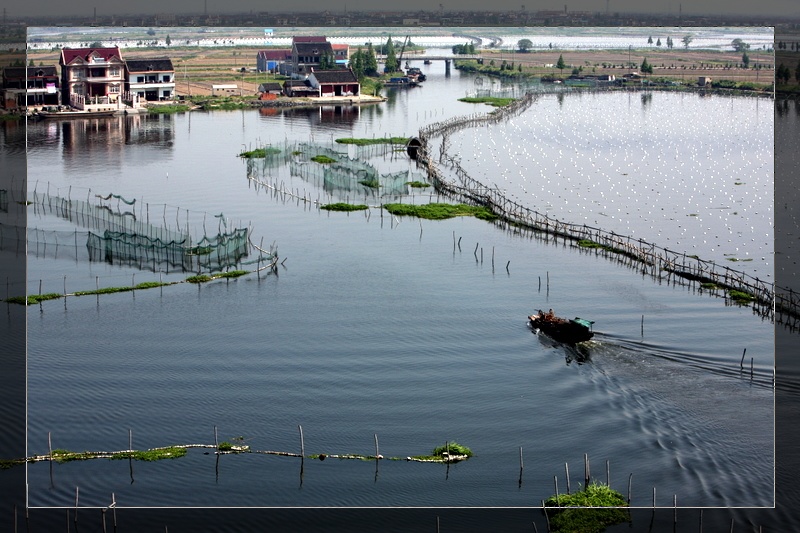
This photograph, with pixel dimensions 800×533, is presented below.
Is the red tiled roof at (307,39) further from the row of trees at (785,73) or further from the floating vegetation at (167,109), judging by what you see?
the row of trees at (785,73)

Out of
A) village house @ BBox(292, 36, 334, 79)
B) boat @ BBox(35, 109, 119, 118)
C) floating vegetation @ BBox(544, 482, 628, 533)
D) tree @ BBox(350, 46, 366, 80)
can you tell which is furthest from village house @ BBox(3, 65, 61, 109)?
floating vegetation @ BBox(544, 482, 628, 533)

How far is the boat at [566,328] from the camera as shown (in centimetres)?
3025

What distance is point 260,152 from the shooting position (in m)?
59.2

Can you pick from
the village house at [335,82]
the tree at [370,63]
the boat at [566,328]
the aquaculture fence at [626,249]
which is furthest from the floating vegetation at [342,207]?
the tree at [370,63]

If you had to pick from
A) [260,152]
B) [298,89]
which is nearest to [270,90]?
[298,89]

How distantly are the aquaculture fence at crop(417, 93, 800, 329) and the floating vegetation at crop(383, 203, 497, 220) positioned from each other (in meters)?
0.53

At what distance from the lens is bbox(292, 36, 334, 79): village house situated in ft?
288

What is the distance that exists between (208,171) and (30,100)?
27.3 metres

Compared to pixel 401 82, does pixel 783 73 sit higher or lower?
lower

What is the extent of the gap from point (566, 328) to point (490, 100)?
191 feet

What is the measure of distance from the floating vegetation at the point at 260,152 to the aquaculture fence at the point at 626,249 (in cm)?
746

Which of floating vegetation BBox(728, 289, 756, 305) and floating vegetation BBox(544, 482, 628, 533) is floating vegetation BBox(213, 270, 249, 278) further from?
floating vegetation BBox(544, 482, 628, 533)

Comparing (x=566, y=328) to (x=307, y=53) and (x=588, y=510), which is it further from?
(x=307, y=53)

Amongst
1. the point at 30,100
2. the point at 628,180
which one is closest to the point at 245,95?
the point at 30,100
